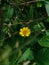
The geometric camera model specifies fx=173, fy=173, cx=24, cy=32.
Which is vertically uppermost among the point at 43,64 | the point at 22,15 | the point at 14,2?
the point at 14,2

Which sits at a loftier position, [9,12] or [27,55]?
[9,12]

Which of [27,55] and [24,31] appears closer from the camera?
[27,55]

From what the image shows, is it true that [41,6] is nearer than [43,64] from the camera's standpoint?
No

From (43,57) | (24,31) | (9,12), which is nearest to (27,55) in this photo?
(43,57)

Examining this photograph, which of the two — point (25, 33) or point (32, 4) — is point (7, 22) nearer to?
point (25, 33)

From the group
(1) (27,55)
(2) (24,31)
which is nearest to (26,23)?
(2) (24,31)

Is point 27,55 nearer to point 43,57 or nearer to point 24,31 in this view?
point 43,57

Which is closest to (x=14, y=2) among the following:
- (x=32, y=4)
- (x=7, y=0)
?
(x=7, y=0)

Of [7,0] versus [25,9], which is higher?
[7,0]

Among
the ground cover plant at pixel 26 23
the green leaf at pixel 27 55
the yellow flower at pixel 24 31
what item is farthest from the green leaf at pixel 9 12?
the green leaf at pixel 27 55

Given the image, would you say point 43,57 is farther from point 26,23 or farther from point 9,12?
point 9,12

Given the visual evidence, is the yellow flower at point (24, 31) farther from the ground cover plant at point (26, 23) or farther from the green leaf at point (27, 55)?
the green leaf at point (27, 55)
